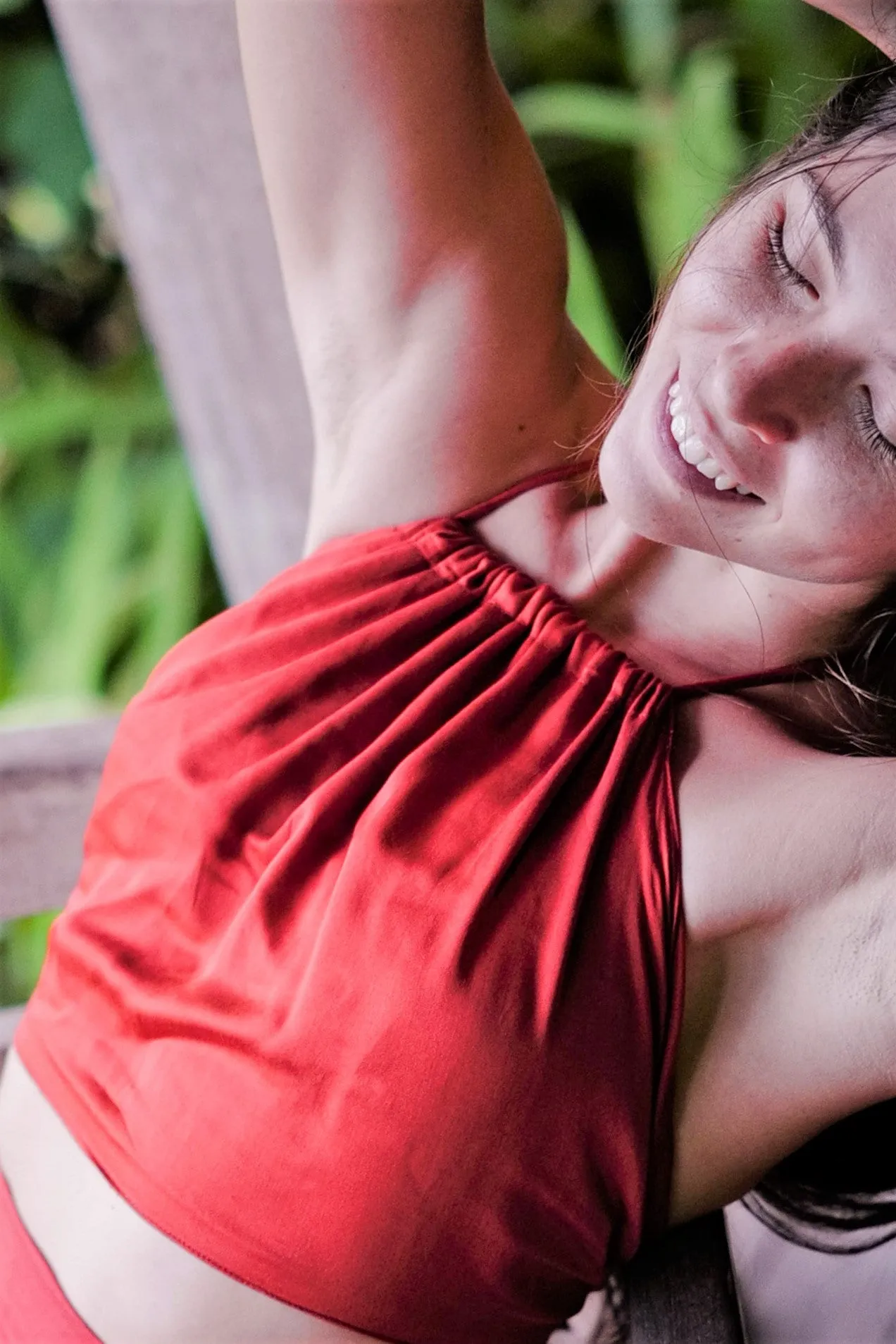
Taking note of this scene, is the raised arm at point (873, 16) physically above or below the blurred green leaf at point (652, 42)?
below

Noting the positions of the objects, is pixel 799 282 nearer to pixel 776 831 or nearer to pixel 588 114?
pixel 776 831

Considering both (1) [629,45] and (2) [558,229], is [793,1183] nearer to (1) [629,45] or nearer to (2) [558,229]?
(2) [558,229]

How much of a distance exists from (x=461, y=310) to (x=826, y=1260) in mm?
777

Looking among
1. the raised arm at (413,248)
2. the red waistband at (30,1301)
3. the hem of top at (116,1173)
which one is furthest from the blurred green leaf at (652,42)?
the red waistband at (30,1301)

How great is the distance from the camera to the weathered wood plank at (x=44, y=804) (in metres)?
1.12

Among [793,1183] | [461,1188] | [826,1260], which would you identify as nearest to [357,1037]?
[461,1188]

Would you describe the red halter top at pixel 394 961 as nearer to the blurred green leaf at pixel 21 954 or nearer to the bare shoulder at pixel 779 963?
the bare shoulder at pixel 779 963

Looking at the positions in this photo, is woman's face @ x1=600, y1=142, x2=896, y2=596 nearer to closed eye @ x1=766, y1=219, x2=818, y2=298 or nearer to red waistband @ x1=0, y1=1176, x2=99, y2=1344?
closed eye @ x1=766, y1=219, x2=818, y2=298

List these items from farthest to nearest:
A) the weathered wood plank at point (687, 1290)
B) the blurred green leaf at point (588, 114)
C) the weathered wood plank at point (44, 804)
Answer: the blurred green leaf at point (588, 114) → the weathered wood plank at point (44, 804) → the weathered wood plank at point (687, 1290)

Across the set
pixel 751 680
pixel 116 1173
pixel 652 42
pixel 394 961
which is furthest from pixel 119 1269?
pixel 652 42

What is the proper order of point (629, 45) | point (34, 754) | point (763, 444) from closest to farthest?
point (763, 444), point (34, 754), point (629, 45)

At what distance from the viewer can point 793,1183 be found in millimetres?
814

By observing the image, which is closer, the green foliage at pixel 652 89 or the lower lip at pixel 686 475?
the lower lip at pixel 686 475

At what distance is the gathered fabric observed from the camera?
2.22 ft
